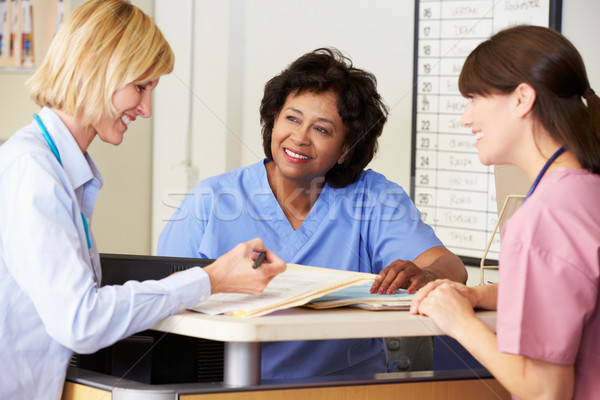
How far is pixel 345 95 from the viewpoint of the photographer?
5.71 ft

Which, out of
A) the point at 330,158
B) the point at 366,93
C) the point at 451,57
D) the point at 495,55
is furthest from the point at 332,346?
the point at 451,57

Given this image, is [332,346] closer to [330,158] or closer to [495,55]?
[330,158]

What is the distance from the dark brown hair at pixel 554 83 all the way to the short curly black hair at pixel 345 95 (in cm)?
77

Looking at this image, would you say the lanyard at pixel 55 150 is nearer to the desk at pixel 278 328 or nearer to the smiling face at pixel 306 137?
the desk at pixel 278 328

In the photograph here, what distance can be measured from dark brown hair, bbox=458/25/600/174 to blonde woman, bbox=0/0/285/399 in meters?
0.42

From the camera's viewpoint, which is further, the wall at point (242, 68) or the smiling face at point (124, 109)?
the wall at point (242, 68)

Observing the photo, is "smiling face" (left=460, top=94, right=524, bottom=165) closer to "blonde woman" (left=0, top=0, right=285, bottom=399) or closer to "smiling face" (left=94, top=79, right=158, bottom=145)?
"blonde woman" (left=0, top=0, right=285, bottom=399)

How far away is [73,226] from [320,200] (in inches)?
33.4

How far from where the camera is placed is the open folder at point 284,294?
94 cm

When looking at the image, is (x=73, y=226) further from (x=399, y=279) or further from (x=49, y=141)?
(x=399, y=279)

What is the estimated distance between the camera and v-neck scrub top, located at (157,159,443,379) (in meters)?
1.63

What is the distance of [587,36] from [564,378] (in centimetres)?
165

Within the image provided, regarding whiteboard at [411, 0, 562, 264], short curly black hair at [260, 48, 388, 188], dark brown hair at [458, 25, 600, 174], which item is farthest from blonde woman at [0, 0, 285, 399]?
whiteboard at [411, 0, 562, 264]

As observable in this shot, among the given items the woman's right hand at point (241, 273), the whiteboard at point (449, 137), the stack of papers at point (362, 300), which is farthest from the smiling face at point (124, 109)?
the whiteboard at point (449, 137)
